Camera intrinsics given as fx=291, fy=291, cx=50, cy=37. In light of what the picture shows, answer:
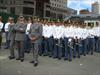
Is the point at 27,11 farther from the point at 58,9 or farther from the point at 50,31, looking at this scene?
the point at 50,31

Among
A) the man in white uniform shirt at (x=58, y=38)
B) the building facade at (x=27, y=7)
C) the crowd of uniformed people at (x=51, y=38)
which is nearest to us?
the crowd of uniformed people at (x=51, y=38)

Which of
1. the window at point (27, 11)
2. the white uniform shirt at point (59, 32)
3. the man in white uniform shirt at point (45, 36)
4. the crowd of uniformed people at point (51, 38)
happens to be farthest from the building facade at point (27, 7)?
the white uniform shirt at point (59, 32)

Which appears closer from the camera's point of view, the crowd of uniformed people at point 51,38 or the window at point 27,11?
the crowd of uniformed people at point 51,38

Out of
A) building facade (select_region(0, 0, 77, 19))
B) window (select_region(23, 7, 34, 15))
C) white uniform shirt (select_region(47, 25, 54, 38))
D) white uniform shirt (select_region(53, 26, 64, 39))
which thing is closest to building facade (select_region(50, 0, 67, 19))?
building facade (select_region(0, 0, 77, 19))

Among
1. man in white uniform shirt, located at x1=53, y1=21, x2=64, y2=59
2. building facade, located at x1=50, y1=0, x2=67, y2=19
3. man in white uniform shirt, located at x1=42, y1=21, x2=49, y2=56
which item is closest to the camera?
man in white uniform shirt, located at x1=53, y1=21, x2=64, y2=59

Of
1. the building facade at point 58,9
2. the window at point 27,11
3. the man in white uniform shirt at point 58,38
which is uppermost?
the building facade at point 58,9

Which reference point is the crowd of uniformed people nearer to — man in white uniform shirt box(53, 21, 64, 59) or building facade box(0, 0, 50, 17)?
man in white uniform shirt box(53, 21, 64, 59)

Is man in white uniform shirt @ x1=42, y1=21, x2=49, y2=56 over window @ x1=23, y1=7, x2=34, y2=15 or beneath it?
beneath

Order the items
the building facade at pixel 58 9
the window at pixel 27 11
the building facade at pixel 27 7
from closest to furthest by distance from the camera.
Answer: the window at pixel 27 11 < the building facade at pixel 27 7 < the building facade at pixel 58 9

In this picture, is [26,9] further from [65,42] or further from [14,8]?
[65,42]

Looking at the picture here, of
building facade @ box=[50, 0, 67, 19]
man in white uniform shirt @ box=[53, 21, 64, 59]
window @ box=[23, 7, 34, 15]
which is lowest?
man in white uniform shirt @ box=[53, 21, 64, 59]

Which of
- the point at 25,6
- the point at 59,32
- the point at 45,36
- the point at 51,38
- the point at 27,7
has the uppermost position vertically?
the point at 25,6

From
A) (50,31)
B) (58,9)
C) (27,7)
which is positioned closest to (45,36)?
(50,31)

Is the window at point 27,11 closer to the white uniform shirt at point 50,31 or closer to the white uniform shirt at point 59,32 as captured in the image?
the white uniform shirt at point 50,31
